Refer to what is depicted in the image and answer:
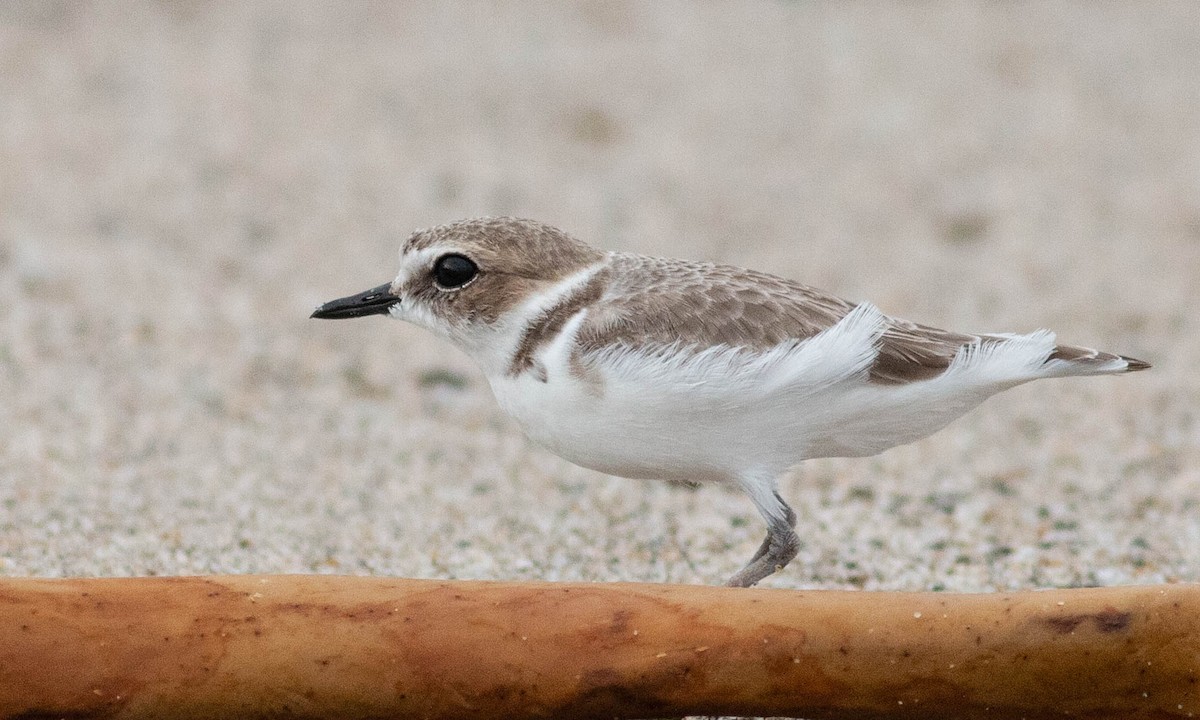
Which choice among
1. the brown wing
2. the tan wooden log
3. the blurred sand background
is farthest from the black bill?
the tan wooden log

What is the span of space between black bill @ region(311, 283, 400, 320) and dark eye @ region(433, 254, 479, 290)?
161 mm

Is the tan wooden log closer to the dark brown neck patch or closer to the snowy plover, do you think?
the snowy plover

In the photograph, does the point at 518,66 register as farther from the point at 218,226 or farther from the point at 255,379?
the point at 255,379

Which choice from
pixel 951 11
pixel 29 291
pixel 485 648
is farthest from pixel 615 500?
pixel 951 11

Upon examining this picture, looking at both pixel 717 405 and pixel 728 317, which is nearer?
pixel 717 405

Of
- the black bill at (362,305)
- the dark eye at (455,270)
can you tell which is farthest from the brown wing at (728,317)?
the black bill at (362,305)

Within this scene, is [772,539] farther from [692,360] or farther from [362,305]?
[362,305]

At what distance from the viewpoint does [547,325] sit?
10.2ft

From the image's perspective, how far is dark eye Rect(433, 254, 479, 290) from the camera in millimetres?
3170

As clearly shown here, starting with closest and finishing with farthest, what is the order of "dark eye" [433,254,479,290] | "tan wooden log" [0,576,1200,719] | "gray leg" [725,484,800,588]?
"tan wooden log" [0,576,1200,719], "gray leg" [725,484,800,588], "dark eye" [433,254,479,290]

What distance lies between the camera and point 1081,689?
253 cm

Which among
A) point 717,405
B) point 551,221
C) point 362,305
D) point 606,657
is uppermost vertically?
point 551,221

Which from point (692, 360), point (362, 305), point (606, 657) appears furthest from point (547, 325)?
point (606, 657)

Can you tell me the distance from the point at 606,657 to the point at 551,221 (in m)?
4.86
